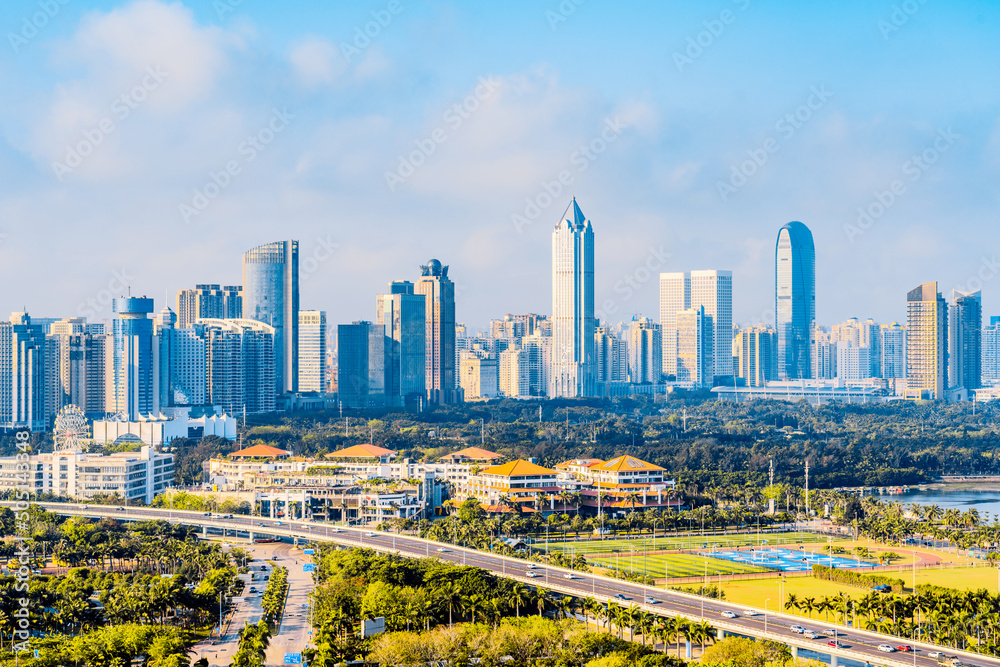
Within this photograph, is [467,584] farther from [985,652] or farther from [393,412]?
[393,412]

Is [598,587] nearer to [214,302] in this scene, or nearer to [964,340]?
[214,302]

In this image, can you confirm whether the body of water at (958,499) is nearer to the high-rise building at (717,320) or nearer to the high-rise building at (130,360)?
the high-rise building at (130,360)

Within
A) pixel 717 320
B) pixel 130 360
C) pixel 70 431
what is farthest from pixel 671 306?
pixel 70 431

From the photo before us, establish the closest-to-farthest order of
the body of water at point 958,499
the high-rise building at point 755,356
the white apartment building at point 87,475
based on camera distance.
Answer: the white apartment building at point 87,475 → the body of water at point 958,499 → the high-rise building at point 755,356

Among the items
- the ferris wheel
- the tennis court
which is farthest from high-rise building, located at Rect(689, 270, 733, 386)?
the tennis court

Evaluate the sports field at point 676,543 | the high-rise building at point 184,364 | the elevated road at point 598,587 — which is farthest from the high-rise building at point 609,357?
the elevated road at point 598,587

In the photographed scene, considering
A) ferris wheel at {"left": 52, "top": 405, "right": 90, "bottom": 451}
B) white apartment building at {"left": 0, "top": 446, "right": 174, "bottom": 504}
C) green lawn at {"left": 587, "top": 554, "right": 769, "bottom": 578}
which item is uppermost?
ferris wheel at {"left": 52, "top": 405, "right": 90, "bottom": 451}

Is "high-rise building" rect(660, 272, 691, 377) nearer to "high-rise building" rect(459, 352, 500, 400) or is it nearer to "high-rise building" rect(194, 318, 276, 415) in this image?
"high-rise building" rect(459, 352, 500, 400)
